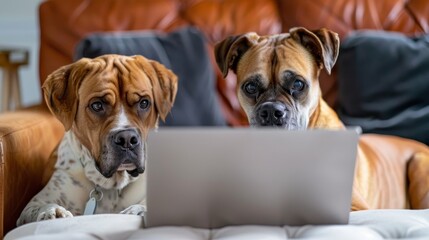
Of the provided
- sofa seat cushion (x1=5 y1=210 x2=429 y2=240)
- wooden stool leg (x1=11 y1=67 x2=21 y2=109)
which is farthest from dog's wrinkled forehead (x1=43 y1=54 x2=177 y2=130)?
wooden stool leg (x1=11 y1=67 x2=21 y2=109)

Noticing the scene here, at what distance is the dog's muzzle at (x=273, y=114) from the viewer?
148 centimetres

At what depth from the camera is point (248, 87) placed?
1.56m

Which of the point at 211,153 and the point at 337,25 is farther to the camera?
the point at 337,25

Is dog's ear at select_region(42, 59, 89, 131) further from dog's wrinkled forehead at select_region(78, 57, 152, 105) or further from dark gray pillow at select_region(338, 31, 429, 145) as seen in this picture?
dark gray pillow at select_region(338, 31, 429, 145)

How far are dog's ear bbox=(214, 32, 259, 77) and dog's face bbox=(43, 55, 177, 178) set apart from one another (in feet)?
0.52

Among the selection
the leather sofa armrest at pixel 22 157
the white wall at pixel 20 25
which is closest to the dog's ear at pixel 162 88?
the leather sofa armrest at pixel 22 157

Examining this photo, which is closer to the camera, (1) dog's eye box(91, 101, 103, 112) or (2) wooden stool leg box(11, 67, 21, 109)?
(1) dog's eye box(91, 101, 103, 112)

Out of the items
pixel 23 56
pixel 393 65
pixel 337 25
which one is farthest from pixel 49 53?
pixel 393 65

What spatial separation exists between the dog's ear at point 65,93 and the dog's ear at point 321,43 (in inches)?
19.1

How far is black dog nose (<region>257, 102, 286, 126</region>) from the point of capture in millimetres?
1482

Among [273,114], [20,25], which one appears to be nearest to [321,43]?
[273,114]

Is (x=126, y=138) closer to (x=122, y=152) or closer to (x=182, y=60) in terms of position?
(x=122, y=152)

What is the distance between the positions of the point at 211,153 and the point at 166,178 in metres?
0.10

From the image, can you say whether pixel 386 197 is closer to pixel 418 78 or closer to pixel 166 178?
pixel 418 78
